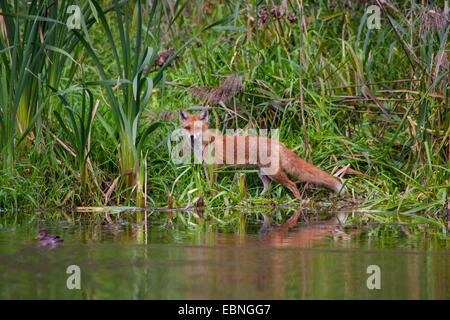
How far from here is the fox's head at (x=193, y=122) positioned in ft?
24.1

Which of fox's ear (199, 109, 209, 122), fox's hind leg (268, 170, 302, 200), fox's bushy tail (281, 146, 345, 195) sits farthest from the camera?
fox's ear (199, 109, 209, 122)

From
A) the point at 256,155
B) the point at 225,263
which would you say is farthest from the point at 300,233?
the point at 256,155

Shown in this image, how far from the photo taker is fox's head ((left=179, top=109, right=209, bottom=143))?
736cm

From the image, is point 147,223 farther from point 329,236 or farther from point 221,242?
point 329,236

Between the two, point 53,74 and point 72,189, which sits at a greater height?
point 53,74

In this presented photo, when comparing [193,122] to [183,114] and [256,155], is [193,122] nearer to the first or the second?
[183,114]

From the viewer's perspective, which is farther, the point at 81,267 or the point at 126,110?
the point at 126,110

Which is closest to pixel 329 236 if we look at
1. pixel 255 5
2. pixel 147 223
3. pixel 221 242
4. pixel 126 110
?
pixel 221 242

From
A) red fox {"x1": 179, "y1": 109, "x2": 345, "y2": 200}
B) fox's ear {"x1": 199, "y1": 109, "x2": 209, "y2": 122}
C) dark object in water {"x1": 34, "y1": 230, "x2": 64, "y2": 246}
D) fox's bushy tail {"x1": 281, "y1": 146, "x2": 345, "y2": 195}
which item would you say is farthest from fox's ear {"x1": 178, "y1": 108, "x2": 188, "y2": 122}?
dark object in water {"x1": 34, "y1": 230, "x2": 64, "y2": 246}

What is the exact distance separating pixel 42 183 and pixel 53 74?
44.7 inches

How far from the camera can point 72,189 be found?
6355 mm

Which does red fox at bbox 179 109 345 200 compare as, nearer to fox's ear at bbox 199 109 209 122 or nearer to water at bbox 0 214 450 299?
fox's ear at bbox 199 109 209 122
